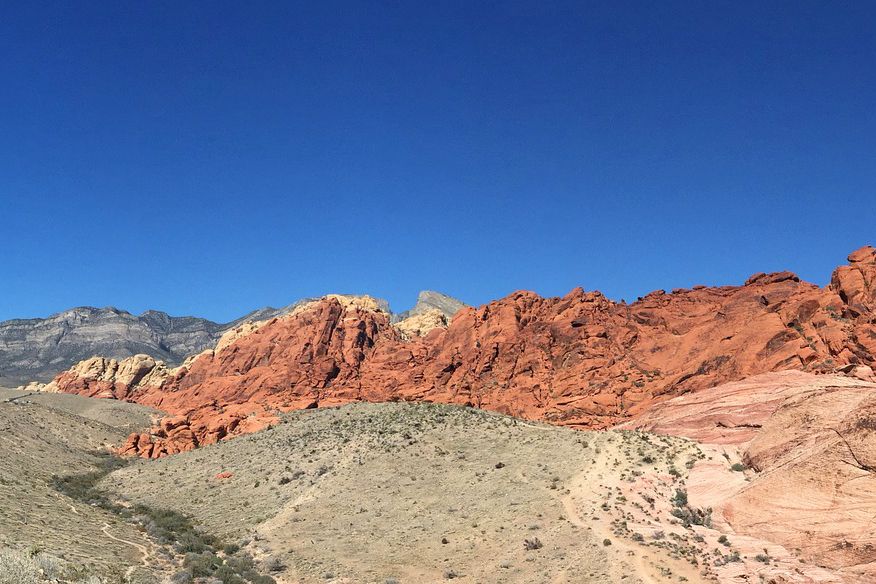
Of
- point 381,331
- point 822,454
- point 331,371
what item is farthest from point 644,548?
point 381,331

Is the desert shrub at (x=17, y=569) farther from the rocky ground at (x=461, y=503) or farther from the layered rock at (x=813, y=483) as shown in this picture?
the layered rock at (x=813, y=483)

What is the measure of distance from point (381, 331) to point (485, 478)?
276ft

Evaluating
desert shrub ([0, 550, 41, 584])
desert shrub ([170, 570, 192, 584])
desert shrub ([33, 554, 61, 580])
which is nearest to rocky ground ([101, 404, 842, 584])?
desert shrub ([170, 570, 192, 584])

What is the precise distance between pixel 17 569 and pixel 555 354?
64853 mm

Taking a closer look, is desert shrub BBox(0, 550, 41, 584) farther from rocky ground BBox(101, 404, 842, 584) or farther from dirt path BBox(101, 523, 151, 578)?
Answer: rocky ground BBox(101, 404, 842, 584)

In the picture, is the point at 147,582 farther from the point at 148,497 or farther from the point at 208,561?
the point at 148,497

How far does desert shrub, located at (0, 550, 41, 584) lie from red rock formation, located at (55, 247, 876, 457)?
41.8 meters

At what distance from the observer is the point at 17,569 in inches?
896

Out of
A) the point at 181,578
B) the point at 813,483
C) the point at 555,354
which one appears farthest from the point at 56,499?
the point at 555,354

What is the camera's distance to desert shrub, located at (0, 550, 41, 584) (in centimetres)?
2188

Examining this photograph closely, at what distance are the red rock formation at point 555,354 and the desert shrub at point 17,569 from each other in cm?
4177

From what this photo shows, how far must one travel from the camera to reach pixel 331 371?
10425cm

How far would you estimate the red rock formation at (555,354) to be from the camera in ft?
185

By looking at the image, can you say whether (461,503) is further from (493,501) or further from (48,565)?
(48,565)
